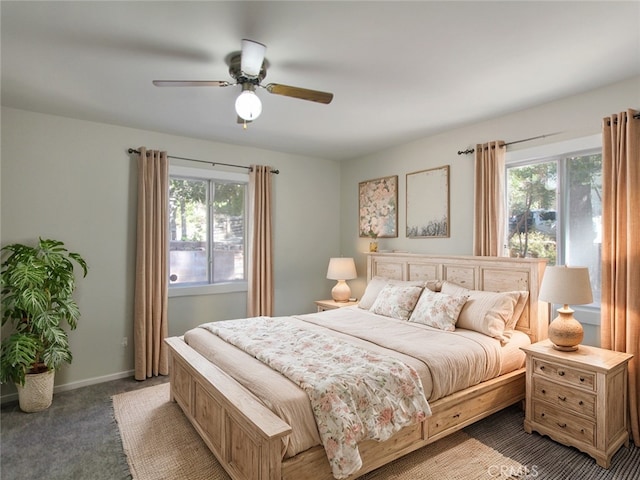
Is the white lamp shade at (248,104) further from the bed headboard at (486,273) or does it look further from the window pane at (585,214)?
the window pane at (585,214)

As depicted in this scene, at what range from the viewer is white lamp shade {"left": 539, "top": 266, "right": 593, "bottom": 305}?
2580mm

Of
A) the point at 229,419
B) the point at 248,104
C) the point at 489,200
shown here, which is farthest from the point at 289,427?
the point at 489,200

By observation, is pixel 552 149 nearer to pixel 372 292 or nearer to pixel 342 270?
pixel 372 292

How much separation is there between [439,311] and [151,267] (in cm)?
300

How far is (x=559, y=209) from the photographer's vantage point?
3199 millimetres

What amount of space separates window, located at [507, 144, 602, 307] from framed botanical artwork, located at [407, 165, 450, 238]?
0.68 metres

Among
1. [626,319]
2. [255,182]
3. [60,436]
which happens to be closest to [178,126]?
[255,182]

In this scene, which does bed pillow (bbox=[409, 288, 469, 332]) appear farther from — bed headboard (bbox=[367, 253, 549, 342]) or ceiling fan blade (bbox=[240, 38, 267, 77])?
ceiling fan blade (bbox=[240, 38, 267, 77])

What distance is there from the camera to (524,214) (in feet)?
11.4

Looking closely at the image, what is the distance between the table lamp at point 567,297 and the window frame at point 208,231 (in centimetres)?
341

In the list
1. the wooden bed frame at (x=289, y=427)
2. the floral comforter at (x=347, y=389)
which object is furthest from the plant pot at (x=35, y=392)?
the floral comforter at (x=347, y=389)

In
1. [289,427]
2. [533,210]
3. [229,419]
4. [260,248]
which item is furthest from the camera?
[260,248]

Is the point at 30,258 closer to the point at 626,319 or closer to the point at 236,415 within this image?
the point at 236,415

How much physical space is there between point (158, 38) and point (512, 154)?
124 inches
